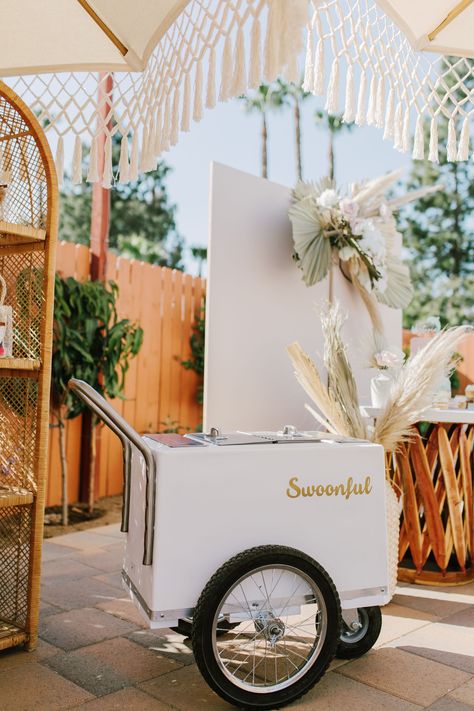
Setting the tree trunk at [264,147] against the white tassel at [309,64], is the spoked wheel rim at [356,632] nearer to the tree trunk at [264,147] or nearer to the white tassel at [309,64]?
the white tassel at [309,64]

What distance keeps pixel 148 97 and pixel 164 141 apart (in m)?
0.22

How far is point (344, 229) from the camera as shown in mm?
3662

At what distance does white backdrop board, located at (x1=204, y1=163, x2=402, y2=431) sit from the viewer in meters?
3.38

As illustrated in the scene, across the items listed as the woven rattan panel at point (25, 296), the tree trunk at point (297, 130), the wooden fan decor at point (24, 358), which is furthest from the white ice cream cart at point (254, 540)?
the tree trunk at point (297, 130)

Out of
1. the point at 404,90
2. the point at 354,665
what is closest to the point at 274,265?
the point at 404,90

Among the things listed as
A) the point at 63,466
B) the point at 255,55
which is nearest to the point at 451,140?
the point at 255,55

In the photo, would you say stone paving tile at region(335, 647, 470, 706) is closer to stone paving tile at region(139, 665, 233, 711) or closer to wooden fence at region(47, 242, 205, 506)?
stone paving tile at region(139, 665, 233, 711)

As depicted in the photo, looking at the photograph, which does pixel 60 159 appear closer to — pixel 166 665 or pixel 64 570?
pixel 166 665

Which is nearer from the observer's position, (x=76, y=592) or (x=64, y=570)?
(x=76, y=592)

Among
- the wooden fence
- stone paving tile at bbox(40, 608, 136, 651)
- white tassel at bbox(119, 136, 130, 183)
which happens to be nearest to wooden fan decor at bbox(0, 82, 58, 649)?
stone paving tile at bbox(40, 608, 136, 651)

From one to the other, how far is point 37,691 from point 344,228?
266cm

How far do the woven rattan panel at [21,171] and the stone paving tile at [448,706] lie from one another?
202 centimetres

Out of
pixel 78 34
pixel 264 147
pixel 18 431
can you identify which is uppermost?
pixel 264 147

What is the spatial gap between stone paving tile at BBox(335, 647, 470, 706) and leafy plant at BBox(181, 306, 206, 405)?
12.0 feet
